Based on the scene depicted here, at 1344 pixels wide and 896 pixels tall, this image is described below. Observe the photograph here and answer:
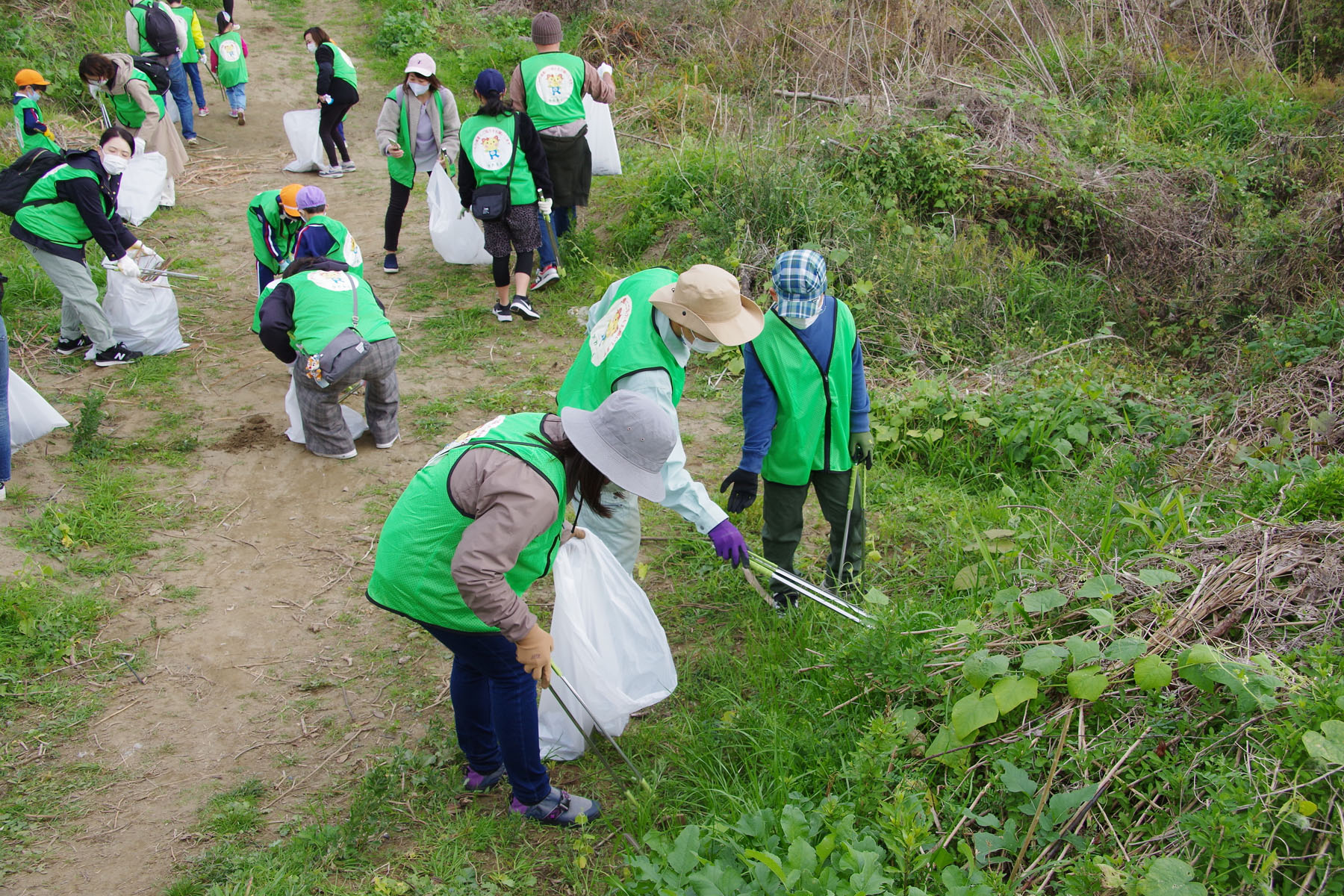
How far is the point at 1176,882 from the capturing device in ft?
6.43

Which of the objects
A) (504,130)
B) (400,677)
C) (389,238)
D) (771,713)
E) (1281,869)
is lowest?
(400,677)

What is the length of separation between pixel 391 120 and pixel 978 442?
5.10 meters

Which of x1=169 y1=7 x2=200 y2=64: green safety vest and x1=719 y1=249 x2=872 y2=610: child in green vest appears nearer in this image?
x1=719 y1=249 x2=872 y2=610: child in green vest

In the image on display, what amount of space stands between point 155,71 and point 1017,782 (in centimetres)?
1043

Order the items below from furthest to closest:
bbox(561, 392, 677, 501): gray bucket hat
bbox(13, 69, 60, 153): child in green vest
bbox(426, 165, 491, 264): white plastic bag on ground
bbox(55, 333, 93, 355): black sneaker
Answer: bbox(426, 165, 491, 264): white plastic bag on ground → bbox(55, 333, 93, 355): black sneaker → bbox(13, 69, 60, 153): child in green vest → bbox(561, 392, 677, 501): gray bucket hat

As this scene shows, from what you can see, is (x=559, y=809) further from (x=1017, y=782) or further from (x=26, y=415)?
(x=26, y=415)

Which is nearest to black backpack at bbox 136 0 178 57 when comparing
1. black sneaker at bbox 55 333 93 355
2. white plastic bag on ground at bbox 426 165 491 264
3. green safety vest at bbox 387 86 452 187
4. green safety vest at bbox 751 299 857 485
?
green safety vest at bbox 387 86 452 187

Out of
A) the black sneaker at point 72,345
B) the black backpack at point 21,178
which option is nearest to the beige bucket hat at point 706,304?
the black backpack at point 21,178

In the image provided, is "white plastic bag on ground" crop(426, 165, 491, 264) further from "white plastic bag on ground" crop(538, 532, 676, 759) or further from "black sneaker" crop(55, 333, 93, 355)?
"white plastic bag on ground" crop(538, 532, 676, 759)

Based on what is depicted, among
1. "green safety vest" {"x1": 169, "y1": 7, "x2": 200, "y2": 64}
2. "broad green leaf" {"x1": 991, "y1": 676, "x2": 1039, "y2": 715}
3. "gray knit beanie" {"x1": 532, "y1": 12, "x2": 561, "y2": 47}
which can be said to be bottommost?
"broad green leaf" {"x1": 991, "y1": 676, "x2": 1039, "y2": 715}

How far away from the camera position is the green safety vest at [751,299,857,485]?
10.6 ft

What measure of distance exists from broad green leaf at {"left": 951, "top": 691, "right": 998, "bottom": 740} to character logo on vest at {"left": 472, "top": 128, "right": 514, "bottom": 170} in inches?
194

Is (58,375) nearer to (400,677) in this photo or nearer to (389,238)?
(389,238)

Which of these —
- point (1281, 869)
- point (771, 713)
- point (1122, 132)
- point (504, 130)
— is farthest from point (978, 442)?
point (1122, 132)
